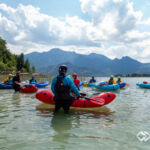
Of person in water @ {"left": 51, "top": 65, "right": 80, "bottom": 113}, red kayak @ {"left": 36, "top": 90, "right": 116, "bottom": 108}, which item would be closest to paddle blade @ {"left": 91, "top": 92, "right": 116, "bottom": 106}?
red kayak @ {"left": 36, "top": 90, "right": 116, "bottom": 108}

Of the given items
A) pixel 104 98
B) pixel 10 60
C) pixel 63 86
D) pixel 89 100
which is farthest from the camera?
pixel 10 60

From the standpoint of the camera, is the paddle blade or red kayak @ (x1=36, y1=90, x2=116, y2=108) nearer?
red kayak @ (x1=36, y1=90, x2=116, y2=108)

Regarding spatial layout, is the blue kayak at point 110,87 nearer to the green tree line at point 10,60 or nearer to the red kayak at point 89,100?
the red kayak at point 89,100

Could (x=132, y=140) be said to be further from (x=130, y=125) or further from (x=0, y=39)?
(x=0, y=39)

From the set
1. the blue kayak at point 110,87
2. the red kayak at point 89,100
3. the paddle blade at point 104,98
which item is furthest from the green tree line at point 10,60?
the paddle blade at point 104,98

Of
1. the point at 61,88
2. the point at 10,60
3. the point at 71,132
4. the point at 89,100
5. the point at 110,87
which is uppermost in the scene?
the point at 10,60

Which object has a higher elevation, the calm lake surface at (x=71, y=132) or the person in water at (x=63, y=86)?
the person in water at (x=63, y=86)

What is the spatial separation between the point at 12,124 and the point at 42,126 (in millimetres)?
1052

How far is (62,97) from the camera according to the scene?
652cm

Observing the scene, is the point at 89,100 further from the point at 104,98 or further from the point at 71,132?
the point at 71,132

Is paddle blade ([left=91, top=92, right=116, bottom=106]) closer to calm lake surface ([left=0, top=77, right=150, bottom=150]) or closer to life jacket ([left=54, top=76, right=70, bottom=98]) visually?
calm lake surface ([left=0, top=77, right=150, bottom=150])

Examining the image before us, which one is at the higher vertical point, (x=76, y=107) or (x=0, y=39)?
(x=0, y=39)

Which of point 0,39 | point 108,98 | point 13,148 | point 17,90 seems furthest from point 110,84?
point 0,39

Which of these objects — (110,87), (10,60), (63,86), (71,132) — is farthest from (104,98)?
(10,60)
